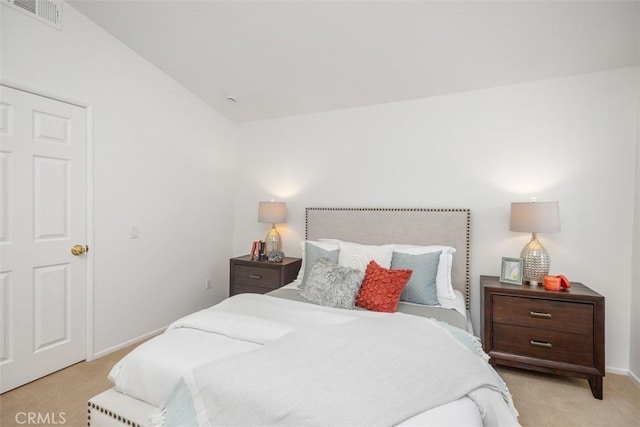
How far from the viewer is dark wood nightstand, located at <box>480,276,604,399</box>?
2.19 m

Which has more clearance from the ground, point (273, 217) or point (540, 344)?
point (273, 217)

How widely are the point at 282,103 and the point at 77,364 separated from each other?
9.83 feet

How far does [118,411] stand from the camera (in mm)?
1482

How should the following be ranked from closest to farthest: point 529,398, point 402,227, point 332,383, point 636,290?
point 332,383 < point 529,398 < point 636,290 < point 402,227

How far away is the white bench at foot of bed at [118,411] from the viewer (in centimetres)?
144

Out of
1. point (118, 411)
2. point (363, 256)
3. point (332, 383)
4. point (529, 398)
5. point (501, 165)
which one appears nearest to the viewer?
point (332, 383)

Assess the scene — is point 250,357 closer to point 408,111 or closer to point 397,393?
point 397,393

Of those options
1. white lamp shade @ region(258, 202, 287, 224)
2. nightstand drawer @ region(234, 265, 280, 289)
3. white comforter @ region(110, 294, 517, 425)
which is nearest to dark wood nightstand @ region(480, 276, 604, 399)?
white comforter @ region(110, 294, 517, 425)

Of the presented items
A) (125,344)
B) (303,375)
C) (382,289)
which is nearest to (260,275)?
(125,344)

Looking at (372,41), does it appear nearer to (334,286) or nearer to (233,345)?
(334,286)

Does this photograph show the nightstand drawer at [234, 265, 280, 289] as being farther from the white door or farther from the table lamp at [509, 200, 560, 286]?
the table lamp at [509, 200, 560, 286]

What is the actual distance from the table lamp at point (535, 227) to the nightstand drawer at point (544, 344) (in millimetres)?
379

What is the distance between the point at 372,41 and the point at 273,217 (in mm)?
1936
